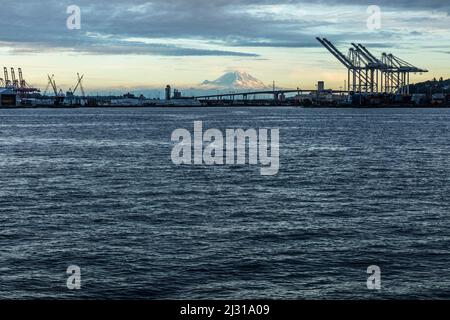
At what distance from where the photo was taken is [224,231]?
1678cm

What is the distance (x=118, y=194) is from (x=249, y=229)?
316 inches

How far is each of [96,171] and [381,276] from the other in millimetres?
21234

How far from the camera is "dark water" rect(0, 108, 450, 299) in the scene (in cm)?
1212

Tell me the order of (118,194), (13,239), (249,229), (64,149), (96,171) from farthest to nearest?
1. (64,149)
2. (96,171)
3. (118,194)
4. (249,229)
5. (13,239)

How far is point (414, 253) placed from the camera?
14469mm

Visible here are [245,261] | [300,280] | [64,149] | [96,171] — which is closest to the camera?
[300,280]

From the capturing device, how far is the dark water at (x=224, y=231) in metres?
12.1
